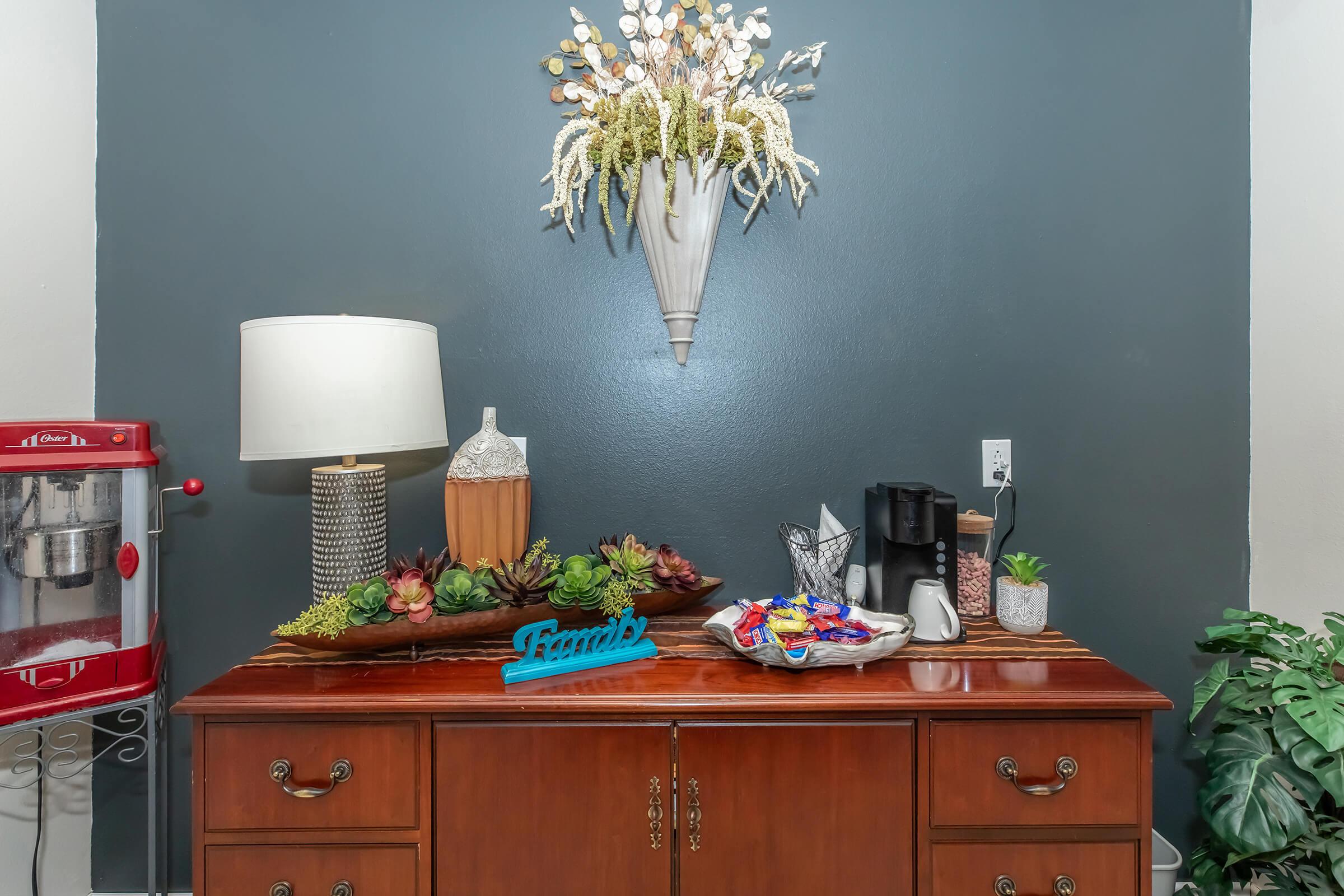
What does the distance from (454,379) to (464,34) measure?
89 centimetres

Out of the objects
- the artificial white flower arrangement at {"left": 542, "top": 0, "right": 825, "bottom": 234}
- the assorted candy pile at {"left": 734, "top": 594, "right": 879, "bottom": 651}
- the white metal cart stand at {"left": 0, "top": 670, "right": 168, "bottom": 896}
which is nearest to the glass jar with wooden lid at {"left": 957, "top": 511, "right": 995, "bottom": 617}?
the assorted candy pile at {"left": 734, "top": 594, "right": 879, "bottom": 651}

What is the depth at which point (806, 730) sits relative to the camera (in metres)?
1.04

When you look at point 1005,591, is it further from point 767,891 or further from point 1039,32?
point 1039,32

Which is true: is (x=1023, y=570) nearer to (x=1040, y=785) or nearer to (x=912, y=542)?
(x=912, y=542)

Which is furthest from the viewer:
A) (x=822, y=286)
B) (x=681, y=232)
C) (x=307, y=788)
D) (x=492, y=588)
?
(x=822, y=286)

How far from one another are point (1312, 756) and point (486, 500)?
5.48 ft

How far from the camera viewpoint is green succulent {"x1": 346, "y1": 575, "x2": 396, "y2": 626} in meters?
1.15

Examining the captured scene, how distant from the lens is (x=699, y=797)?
3.40 ft

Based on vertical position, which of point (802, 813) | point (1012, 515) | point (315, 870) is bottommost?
point (315, 870)

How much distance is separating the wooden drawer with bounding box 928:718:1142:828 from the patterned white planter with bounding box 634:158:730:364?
1.04 meters

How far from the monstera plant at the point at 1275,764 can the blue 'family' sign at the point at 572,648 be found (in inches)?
44.2

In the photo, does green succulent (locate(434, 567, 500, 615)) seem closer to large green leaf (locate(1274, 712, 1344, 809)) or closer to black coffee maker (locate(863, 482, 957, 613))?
black coffee maker (locate(863, 482, 957, 613))

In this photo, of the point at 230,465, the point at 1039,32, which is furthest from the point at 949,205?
the point at 230,465

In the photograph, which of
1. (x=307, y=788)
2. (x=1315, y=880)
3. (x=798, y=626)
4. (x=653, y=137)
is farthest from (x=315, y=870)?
(x=1315, y=880)
